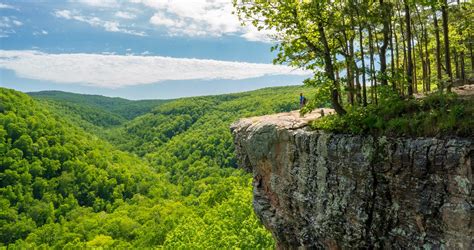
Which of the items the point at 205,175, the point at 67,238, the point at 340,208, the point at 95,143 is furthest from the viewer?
the point at 95,143

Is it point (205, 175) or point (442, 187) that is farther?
point (205, 175)

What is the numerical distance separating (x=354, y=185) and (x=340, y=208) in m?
1.42

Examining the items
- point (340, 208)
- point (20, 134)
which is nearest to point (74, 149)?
point (20, 134)

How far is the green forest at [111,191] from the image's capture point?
48.4 meters

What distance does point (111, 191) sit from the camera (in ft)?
341

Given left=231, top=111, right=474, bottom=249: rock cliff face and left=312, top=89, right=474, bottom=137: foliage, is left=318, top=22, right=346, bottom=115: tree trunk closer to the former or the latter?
left=312, top=89, right=474, bottom=137: foliage

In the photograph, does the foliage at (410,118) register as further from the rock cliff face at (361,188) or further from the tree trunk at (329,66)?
the tree trunk at (329,66)

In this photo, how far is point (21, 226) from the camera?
259 ft

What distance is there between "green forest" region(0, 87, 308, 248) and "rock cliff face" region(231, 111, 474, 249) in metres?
18.5

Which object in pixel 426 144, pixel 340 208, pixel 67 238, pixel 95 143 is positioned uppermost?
pixel 426 144

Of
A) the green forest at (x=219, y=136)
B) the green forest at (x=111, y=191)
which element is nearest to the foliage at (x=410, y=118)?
the green forest at (x=219, y=136)

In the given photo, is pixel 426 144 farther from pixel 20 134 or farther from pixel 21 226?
pixel 20 134

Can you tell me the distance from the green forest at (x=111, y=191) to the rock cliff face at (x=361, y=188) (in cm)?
1852

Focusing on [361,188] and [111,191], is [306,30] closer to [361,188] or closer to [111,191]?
[361,188]
